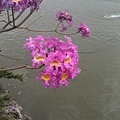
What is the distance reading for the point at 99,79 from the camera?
509 centimetres

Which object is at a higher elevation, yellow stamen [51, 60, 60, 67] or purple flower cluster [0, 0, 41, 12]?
purple flower cluster [0, 0, 41, 12]

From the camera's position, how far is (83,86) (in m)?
4.89

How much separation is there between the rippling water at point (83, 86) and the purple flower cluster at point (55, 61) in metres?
2.98

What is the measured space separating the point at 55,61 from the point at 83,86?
3776mm

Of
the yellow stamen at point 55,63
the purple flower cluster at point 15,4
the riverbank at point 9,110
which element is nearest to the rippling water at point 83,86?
the riverbank at point 9,110

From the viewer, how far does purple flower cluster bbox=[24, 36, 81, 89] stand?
1.17 metres

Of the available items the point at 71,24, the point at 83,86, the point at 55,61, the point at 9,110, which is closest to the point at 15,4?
the point at 55,61

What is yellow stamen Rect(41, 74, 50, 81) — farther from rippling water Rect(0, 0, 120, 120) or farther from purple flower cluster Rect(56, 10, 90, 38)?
rippling water Rect(0, 0, 120, 120)

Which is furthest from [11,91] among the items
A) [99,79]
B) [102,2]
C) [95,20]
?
[102,2]

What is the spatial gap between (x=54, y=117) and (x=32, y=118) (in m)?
0.34

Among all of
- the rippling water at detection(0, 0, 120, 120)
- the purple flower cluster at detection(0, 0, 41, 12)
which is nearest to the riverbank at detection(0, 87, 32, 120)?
the rippling water at detection(0, 0, 120, 120)

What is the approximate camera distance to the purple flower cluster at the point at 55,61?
46.1 inches

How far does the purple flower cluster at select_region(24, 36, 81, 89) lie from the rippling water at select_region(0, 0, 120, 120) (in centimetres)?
298

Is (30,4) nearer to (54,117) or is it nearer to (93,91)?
(54,117)
